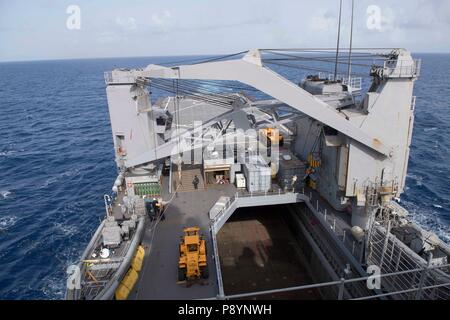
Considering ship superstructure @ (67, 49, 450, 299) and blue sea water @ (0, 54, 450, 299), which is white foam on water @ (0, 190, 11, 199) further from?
ship superstructure @ (67, 49, 450, 299)

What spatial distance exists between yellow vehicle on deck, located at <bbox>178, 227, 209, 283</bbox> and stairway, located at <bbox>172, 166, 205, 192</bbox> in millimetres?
11612

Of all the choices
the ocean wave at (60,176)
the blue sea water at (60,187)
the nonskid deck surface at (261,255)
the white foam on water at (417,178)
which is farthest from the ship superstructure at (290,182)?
the ocean wave at (60,176)

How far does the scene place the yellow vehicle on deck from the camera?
59.9 ft

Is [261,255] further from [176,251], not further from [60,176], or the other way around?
[60,176]

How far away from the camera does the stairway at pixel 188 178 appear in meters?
30.8

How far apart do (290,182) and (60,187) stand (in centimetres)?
3064

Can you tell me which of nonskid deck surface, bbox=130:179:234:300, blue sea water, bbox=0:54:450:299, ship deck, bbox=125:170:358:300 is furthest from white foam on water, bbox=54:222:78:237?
nonskid deck surface, bbox=130:179:234:300

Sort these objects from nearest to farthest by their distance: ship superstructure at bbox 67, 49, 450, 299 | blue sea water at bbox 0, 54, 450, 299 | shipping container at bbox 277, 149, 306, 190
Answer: ship superstructure at bbox 67, 49, 450, 299 < shipping container at bbox 277, 149, 306, 190 < blue sea water at bbox 0, 54, 450, 299

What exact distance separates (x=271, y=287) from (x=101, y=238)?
12.6 m

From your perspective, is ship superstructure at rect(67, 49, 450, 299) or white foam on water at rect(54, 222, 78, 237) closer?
ship superstructure at rect(67, 49, 450, 299)

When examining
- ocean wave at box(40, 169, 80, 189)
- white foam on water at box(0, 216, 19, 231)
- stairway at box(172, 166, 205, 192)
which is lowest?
white foam on water at box(0, 216, 19, 231)

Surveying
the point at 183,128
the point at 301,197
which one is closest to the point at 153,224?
the point at 301,197
